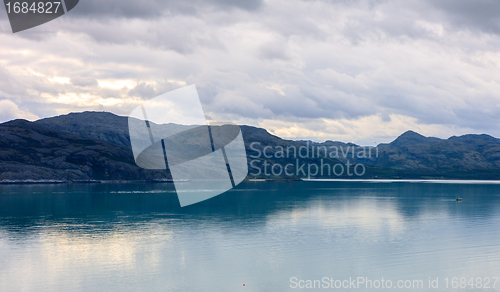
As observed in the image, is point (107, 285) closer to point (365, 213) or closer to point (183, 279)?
point (183, 279)

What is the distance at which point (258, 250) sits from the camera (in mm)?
60125

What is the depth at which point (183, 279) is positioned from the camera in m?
44.9

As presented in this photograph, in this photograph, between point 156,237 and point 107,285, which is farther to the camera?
point 156,237

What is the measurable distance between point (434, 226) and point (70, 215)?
86905 mm

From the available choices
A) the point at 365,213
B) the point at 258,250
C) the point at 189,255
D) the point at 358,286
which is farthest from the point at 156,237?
the point at 365,213

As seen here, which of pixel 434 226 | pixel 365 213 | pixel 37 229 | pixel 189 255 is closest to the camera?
Result: pixel 189 255

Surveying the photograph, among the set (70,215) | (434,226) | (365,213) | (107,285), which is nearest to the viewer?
(107,285)

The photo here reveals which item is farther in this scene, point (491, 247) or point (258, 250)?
point (491, 247)

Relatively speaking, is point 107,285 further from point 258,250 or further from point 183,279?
point 258,250

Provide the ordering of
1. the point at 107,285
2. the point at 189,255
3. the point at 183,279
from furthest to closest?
1. the point at 189,255
2. the point at 183,279
3. the point at 107,285

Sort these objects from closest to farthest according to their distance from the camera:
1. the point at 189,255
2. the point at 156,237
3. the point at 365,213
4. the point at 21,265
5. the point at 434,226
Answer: the point at 21,265 → the point at 189,255 → the point at 156,237 → the point at 434,226 → the point at 365,213

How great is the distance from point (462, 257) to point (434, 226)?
32.1 meters

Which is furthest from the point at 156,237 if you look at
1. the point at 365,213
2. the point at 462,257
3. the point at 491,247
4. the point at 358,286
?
the point at 365,213

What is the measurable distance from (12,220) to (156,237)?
141 feet
